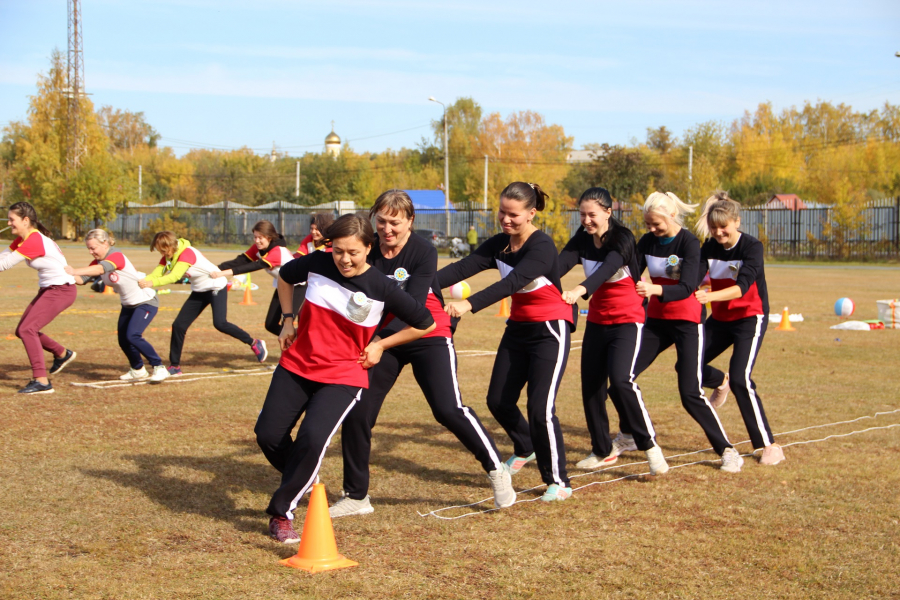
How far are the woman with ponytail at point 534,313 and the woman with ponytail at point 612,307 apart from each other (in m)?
0.30

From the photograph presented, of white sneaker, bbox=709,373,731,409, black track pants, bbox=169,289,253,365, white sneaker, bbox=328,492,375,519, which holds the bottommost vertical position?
white sneaker, bbox=328,492,375,519

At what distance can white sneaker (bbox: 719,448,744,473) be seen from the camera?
6449mm

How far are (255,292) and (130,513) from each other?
1832 cm

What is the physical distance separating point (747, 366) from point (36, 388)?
7121mm

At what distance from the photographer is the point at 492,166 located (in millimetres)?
72125

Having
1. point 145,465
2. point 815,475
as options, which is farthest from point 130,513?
point 815,475

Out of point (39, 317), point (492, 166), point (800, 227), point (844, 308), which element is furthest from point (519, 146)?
point (39, 317)

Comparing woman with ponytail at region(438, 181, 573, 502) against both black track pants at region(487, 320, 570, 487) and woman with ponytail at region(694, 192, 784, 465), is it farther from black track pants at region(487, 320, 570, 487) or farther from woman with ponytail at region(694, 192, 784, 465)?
woman with ponytail at region(694, 192, 784, 465)

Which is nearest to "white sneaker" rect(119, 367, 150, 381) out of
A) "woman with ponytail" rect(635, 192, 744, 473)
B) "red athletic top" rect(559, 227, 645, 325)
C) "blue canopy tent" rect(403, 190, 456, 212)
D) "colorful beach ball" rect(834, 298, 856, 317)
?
"red athletic top" rect(559, 227, 645, 325)

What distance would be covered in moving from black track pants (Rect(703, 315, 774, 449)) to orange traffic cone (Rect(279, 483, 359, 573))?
145 inches

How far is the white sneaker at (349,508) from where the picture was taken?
529 centimetres

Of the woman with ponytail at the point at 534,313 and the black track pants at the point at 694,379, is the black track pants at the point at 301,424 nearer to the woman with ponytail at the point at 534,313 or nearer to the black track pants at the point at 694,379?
the woman with ponytail at the point at 534,313

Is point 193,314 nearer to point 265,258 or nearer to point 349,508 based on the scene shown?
point 265,258

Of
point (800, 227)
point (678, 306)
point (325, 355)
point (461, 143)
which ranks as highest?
point (461, 143)
